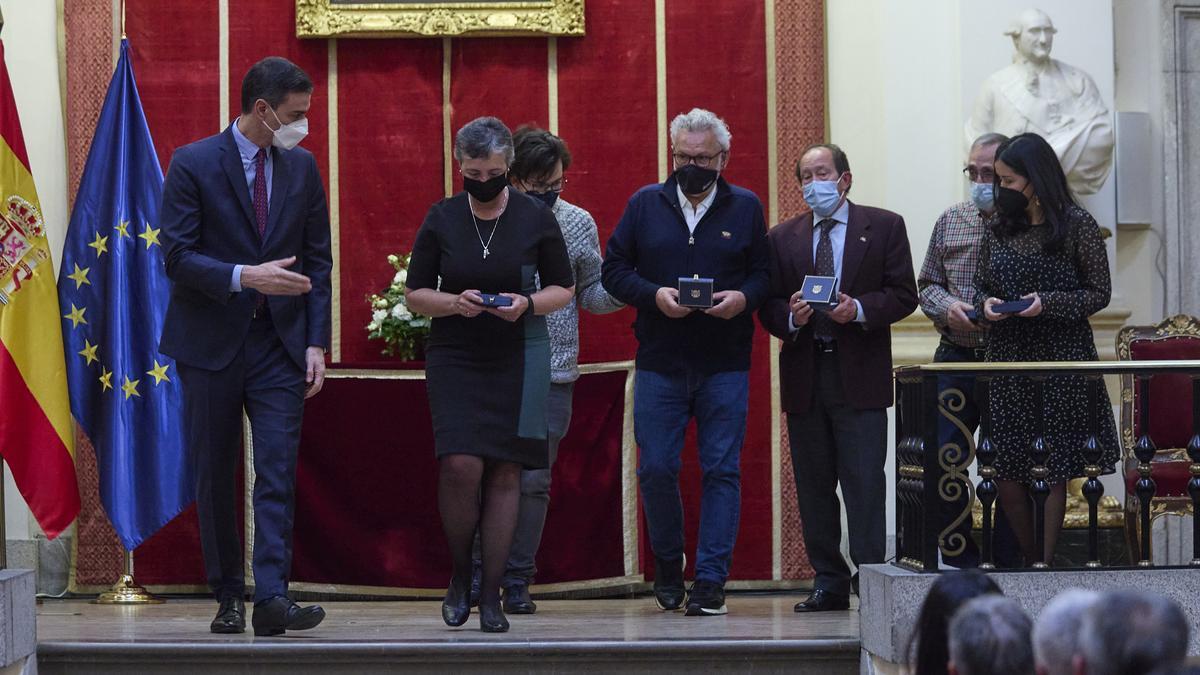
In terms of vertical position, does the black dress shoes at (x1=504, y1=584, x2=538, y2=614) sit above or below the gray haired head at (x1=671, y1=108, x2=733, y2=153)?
below

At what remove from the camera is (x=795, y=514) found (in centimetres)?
782

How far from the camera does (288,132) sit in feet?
17.1

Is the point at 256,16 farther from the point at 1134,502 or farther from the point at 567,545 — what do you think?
the point at 1134,502

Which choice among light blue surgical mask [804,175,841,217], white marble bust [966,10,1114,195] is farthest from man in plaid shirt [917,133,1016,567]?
white marble bust [966,10,1114,195]

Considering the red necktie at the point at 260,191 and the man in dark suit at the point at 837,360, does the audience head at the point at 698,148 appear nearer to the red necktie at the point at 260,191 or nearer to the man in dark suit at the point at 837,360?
the man in dark suit at the point at 837,360

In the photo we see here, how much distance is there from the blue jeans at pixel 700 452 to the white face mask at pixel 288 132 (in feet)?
5.07

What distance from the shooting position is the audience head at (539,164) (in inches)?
239

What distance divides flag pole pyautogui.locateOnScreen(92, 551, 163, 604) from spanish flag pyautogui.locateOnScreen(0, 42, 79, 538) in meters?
0.48

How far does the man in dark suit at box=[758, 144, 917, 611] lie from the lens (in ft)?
19.8

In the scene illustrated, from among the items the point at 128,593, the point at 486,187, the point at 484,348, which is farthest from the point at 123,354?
the point at 486,187

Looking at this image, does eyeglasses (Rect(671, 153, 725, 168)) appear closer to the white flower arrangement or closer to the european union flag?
the white flower arrangement

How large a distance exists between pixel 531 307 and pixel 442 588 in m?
2.01

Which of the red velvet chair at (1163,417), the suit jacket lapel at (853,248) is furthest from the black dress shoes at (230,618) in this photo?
the red velvet chair at (1163,417)

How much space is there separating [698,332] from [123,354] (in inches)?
101
